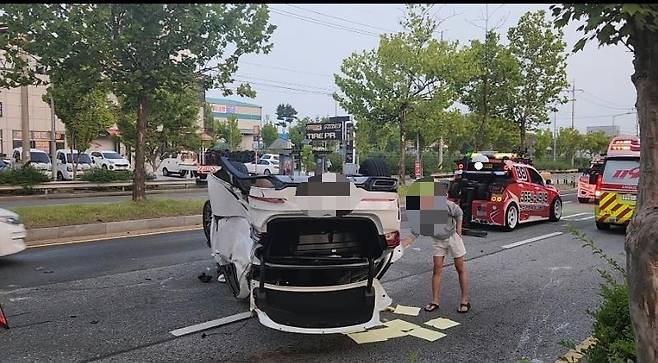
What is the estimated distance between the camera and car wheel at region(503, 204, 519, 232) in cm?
1266

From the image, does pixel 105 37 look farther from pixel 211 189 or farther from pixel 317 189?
pixel 317 189

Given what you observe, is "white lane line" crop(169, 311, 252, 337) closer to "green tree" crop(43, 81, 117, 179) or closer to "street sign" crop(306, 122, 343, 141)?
"street sign" crop(306, 122, 343, 141)

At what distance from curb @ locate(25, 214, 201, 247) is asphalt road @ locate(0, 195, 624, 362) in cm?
108

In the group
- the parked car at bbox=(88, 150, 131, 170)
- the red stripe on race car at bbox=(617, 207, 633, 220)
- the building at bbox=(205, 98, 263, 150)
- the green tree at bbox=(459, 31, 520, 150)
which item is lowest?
the red stripe on race car at bbox=(617, 207, 633, 220)

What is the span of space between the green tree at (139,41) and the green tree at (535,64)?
1614cm

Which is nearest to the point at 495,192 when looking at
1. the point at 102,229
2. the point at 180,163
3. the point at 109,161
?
the point at 102,229

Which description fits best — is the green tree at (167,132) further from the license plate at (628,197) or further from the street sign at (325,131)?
the license plate at (628,197)

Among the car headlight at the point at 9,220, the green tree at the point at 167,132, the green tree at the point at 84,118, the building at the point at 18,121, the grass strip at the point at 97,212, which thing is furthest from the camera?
the building at the point at 18,121

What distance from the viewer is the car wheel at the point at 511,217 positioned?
12656mm

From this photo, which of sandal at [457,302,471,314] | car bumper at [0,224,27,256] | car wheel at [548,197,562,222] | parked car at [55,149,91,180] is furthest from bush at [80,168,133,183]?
sandal at [457,302,471,314]

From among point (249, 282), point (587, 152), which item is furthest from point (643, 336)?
point (587, 152)

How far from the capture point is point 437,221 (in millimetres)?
5992

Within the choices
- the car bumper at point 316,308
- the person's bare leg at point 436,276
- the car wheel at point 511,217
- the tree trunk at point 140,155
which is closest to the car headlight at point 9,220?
the car bumper at point 316,308

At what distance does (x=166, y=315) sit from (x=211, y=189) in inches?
60.3
